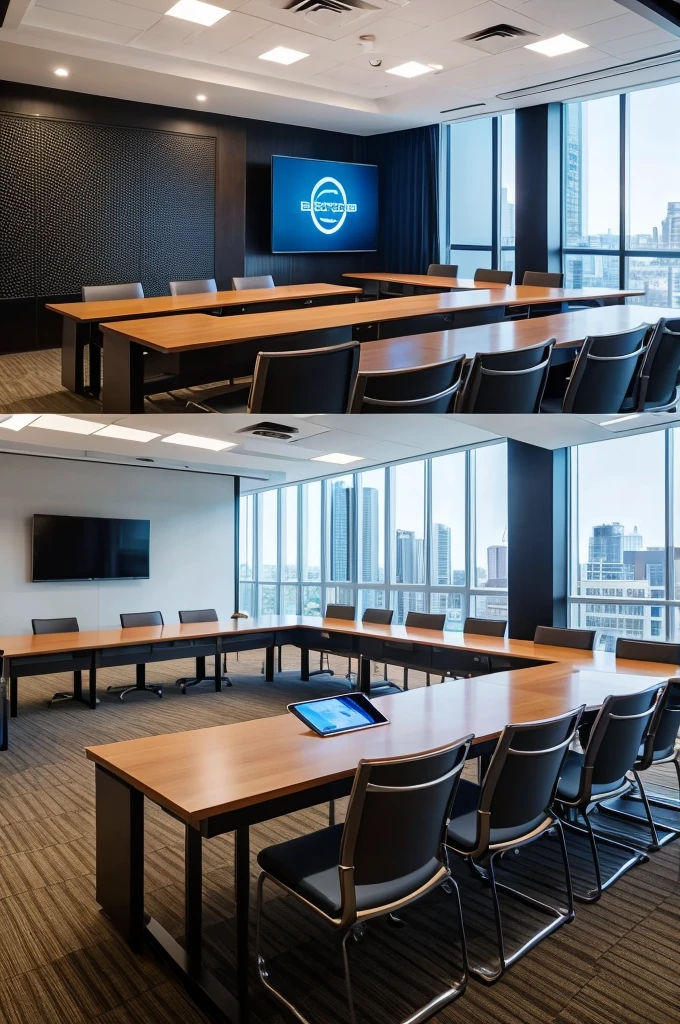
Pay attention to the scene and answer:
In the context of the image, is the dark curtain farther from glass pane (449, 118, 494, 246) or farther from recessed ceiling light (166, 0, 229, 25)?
recessed ceiling light (166, 0, 229, 25)

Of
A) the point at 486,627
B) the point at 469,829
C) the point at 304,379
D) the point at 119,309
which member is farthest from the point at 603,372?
the point at 486,627

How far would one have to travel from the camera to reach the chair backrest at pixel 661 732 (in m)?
3.88

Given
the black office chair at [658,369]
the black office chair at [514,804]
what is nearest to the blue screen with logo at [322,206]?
the black office chair at [658,369]

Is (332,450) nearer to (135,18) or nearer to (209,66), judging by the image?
(209,66)

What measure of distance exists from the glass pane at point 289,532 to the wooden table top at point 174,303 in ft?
23.4

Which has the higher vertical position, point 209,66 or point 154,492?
point 209,66

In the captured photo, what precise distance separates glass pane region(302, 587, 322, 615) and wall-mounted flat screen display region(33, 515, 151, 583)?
3.60 m

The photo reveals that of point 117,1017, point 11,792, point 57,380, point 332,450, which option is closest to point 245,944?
point 117,1017

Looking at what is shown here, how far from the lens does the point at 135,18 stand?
621 cm

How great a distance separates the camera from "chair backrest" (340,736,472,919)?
7.45 ft

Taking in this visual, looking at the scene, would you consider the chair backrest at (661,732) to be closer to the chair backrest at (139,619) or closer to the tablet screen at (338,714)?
the tablet screen at (338,714)

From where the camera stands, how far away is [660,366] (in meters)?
4.75

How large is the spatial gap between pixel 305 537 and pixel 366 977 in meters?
Result: 11.2

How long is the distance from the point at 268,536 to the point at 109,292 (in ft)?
28.8
